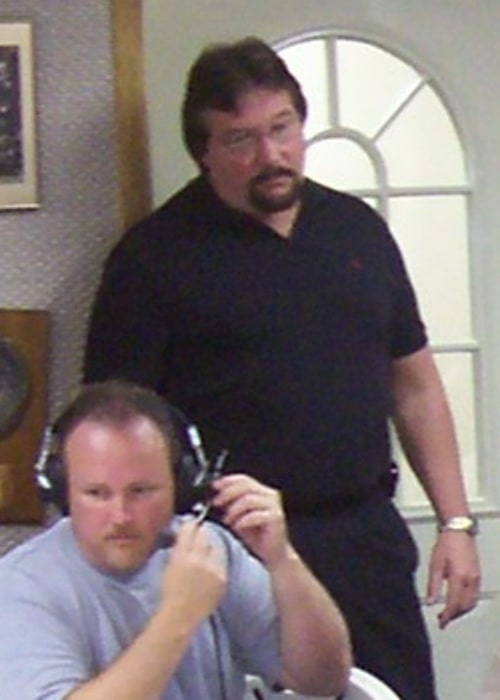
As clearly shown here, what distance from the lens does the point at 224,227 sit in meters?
2.30

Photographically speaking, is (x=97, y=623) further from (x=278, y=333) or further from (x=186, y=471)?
(x=278, y=333)

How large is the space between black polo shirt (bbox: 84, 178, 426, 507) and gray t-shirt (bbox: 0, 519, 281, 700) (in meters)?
0.53

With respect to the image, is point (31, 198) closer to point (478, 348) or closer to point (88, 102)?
point (88, 102)

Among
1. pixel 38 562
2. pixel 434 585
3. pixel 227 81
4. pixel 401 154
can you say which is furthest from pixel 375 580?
pixel 401 154

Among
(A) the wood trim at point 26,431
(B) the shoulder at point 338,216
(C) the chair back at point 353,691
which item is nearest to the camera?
(C) the chair back at point 353,691

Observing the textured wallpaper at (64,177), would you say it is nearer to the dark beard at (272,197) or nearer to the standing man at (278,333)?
the standing man at (278,333)

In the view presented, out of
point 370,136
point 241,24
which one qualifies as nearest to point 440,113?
point 370,136

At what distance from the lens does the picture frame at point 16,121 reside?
248 centimetres

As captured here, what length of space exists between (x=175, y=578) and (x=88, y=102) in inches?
47.9

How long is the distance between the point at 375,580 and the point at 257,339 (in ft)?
1.30

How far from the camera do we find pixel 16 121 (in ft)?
8.16

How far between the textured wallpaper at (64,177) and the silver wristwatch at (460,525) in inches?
24.5

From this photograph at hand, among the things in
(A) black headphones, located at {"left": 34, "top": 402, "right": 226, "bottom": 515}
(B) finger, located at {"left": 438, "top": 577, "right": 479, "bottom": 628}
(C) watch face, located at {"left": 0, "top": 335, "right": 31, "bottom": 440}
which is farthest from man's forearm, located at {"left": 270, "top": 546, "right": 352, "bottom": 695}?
(C) watch face, located at {"left": 0, "top": 335, "right": 31, "bottom": 440}

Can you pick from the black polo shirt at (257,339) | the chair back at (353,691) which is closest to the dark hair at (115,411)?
the chair back at (353,691)
